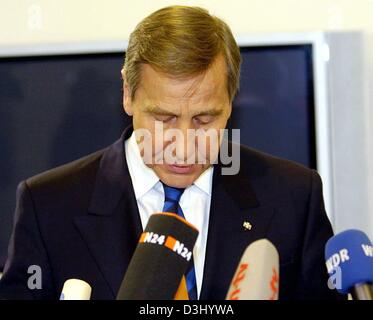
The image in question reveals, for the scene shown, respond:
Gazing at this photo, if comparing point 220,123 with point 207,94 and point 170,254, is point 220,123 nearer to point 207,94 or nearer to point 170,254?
point 207,94

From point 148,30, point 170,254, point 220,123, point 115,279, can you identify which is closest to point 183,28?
point 148,30

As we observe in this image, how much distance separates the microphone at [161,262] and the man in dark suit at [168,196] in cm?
52

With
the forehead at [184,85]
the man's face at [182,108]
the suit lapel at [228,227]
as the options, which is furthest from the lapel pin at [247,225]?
the forehead at [184,85]

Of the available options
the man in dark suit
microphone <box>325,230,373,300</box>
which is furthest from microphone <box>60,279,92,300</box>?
the man in dark suit

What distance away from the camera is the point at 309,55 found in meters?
2.03

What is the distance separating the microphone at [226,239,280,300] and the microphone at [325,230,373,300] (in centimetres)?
11

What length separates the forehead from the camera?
128 centimetres

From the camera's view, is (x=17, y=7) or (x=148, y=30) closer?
(x=148, y=30)

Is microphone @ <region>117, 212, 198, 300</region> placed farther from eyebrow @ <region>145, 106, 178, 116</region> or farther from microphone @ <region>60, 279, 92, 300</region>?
eyebrow @ <region>145, 106, 178, 116</region>

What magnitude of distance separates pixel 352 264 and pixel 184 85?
1.73ft

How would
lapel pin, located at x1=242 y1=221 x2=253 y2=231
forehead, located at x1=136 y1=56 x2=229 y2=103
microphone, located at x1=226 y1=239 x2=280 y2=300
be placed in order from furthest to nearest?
lapel pin, located at x1=242 y1=221 x2=253 y2=231
forehead, located at x1=136 y1=56 x2=229 y2=103
microphone, located at x1=226 y1=239 x2=280 y2=300

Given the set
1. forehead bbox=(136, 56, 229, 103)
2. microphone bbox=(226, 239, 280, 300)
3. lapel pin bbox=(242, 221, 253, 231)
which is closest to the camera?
microphone bbox=(226, 239, 280, 300)

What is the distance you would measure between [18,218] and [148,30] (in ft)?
1.41

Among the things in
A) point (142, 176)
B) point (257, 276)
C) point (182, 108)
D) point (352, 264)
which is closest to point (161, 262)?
point (257, 276)
